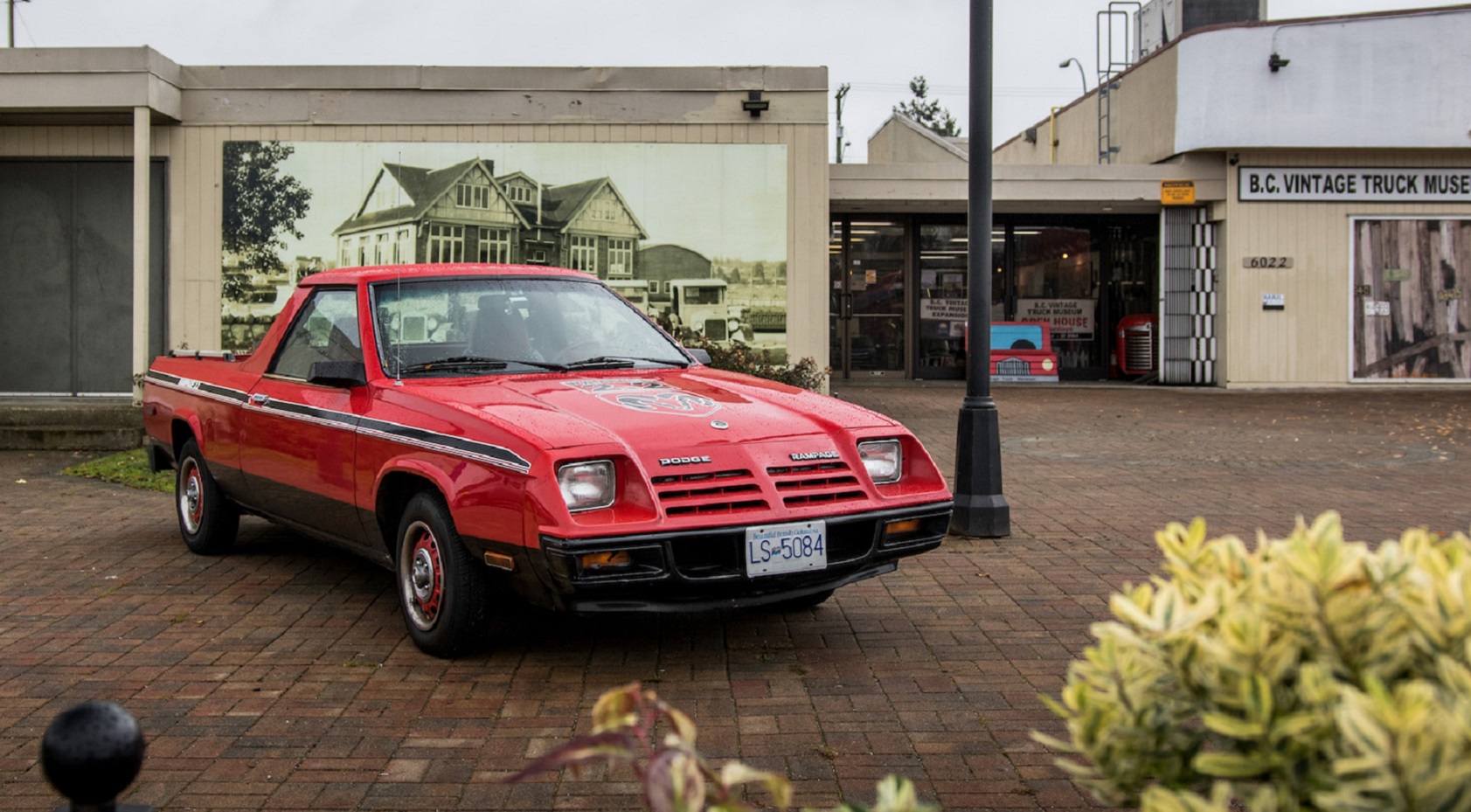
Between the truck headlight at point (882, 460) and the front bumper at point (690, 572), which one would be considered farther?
the truck headlight at point (882, 460)

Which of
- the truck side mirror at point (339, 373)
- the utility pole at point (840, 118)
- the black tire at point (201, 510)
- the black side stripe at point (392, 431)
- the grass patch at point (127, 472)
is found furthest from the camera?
the utility pole at point (840, 118)

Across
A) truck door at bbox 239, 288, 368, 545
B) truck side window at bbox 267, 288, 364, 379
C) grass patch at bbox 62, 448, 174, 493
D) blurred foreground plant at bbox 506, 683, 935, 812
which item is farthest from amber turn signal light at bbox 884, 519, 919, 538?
grass patch at bbox 62, 448, 174, 493

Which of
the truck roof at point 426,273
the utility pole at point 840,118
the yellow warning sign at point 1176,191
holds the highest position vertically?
the utility pole at point 840,118

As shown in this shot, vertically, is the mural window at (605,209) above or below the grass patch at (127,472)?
above

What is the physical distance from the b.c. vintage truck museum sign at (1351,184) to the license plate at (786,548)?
1786 centimetres

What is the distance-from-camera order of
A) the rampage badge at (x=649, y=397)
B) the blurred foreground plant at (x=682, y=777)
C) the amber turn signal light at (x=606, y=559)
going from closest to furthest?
the blurred foreground plant at (x=682, y=777), the amber turn signal light at (x=606, y=559), the rampage badge at (x=649, y=397)

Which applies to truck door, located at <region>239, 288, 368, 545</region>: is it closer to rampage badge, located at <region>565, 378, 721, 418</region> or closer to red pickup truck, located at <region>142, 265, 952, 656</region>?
red pickup truck, located at <region>142, 265, 952, 656</region>

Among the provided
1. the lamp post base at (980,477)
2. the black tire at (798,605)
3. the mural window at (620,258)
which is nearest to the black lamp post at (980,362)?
the lamp post base at (980,477)

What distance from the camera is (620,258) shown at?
15.5 m

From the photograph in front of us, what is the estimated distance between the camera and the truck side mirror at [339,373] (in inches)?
225

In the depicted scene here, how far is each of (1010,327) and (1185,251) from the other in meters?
3.05

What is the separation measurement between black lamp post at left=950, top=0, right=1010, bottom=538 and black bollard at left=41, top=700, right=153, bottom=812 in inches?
253

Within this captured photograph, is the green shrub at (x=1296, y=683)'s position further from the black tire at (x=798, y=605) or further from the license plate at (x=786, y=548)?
the black tire at (x=798, y=605)

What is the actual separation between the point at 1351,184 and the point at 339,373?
A: 1896 centimetres
